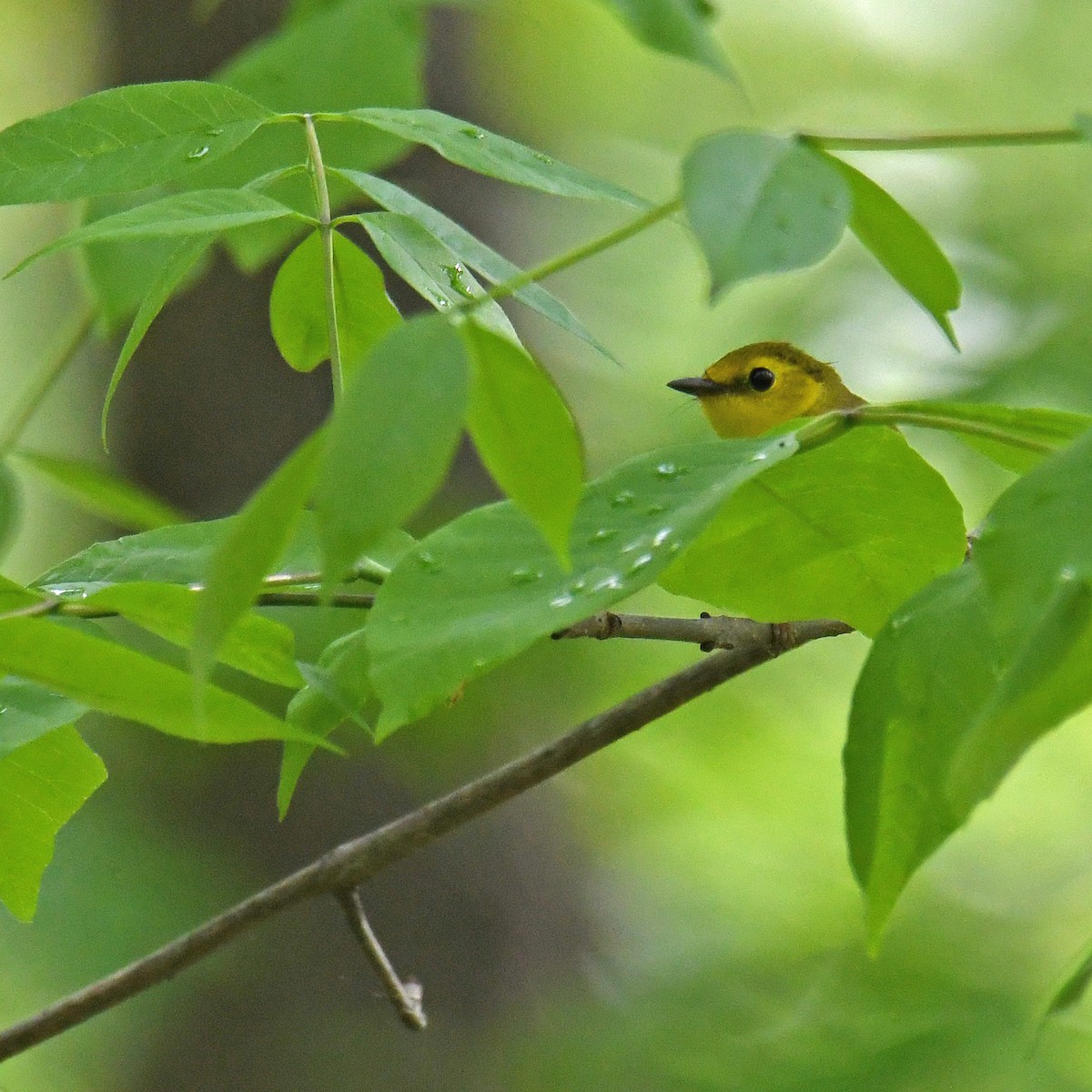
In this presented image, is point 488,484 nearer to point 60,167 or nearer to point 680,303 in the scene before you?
point 680,303

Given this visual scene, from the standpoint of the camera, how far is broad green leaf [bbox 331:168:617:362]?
1113mm

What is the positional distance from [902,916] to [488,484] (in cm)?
193

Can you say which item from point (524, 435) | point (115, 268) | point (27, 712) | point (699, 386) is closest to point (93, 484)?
point (115, 268)

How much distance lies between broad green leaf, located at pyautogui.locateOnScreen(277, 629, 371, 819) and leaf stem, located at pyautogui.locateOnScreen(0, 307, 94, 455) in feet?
2.40

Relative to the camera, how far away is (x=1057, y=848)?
5.56 m

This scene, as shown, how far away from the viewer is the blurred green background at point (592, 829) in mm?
3613

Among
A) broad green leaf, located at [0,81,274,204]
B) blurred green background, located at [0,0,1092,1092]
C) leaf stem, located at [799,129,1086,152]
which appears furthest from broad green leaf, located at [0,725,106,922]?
blurred green background, located at [0,0,1092,1092]

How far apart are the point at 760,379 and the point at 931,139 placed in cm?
259

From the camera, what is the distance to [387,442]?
2.23 ft

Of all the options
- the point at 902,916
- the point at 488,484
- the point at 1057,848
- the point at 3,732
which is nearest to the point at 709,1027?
the point at 902,916

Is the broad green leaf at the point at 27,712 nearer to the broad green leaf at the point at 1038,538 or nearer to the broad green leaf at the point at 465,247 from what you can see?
the broad green leaf at the point at 465,247

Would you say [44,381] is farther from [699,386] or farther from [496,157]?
[699,386]

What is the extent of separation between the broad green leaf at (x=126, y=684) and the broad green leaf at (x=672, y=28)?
46 cm

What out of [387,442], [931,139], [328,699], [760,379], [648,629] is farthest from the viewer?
[760,379]
